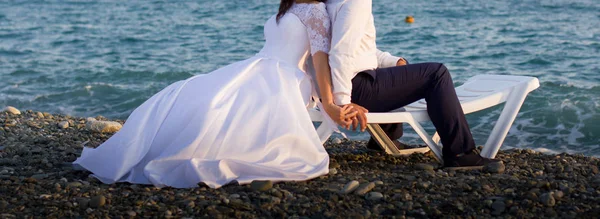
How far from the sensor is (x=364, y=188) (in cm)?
453

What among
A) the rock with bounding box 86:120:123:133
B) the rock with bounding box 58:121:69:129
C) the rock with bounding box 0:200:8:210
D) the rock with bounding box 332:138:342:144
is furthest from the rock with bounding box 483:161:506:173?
the rock with bounding box 58:121:69:129

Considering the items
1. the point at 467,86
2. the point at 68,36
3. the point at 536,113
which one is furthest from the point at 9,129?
the point at 68,36

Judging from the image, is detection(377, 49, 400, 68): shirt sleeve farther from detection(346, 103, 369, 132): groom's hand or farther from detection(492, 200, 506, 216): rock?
detection(492, 200, 506, 216): rock

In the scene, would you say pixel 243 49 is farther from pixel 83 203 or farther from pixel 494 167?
pixel 83 203

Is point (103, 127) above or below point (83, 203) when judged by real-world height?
below

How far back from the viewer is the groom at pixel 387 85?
189 inches

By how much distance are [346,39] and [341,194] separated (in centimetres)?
91

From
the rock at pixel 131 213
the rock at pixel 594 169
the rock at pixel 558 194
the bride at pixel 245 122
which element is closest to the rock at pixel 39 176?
the bride at pixel 245 122

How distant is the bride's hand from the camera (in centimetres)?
485

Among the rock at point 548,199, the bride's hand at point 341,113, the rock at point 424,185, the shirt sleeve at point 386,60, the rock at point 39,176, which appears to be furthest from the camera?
the shirt sleeve at point 386,60

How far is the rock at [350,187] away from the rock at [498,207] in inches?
30.0

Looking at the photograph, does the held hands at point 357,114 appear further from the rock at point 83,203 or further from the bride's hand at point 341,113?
the rock at point 83,203

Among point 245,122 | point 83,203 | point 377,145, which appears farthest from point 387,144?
point 83,203

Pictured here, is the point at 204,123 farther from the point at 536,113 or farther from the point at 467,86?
the point at 536,113
